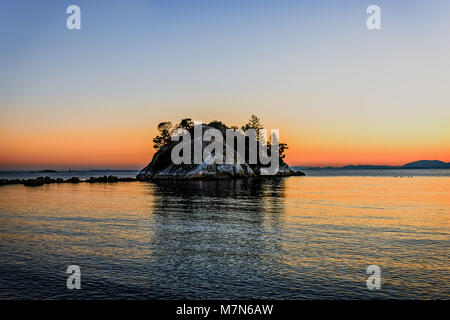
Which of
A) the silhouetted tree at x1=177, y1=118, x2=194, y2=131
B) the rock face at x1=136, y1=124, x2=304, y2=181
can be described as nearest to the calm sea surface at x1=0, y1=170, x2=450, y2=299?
the rock face at x1=136, y1=124, x2=304, y2=181

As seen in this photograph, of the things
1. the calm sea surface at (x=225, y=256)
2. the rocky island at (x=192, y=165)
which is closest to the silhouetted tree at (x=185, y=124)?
the rocky island at (x=192, y=165)

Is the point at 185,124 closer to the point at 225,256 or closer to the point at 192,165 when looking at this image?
the point at 192,165

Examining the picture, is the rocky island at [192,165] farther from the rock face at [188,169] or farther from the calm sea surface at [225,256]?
the calm sea surface at [225,256]

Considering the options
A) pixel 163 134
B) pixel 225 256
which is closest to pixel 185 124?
pixel 163 134

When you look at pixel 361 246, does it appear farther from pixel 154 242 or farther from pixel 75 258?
pixel 75 258

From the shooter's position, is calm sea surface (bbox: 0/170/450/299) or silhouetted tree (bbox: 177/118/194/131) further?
silhouetted tree (bbox: 177/118/194/131)

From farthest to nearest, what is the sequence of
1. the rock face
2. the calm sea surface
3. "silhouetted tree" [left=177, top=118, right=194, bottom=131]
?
"silhouetted tree" [left=177, top=118, right=194, bottom=131]
the rock face
the calm sea surface

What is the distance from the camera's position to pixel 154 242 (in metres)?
23.2

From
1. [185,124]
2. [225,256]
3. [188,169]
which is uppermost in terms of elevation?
[185,124]

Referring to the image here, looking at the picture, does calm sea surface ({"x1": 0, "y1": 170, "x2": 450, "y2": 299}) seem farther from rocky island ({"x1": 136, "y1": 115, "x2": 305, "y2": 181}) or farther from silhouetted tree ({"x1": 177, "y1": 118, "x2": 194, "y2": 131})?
silhouetted tree ({"x1": 177, "y1": 118, "x2": 194, "y2": 131})

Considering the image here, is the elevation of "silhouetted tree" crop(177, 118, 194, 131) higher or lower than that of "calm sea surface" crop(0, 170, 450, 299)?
higher

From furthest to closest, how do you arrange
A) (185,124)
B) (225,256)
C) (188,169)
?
(185,124) → (188,169) → (225,256)
